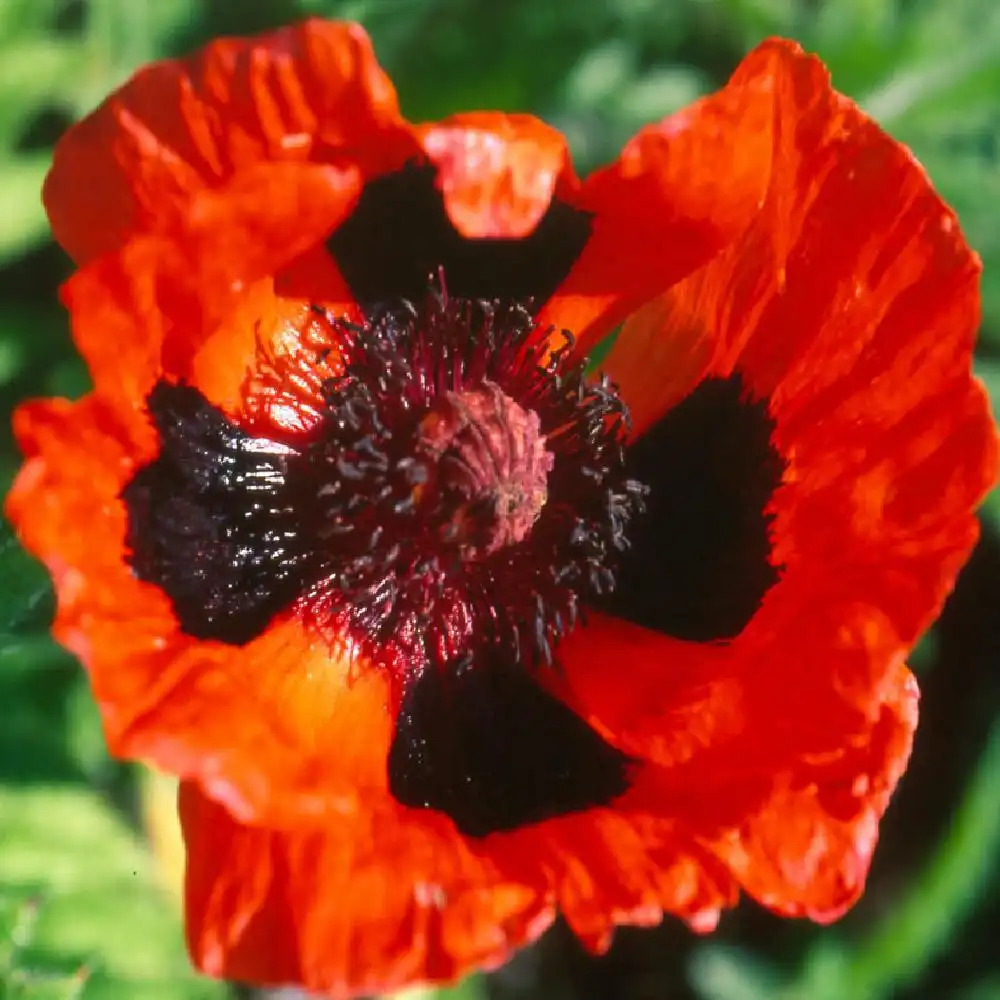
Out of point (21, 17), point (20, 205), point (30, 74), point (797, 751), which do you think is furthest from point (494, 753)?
point (21, 17)

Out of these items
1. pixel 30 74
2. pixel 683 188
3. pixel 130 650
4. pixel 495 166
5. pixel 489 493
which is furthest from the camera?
pixel 30 74

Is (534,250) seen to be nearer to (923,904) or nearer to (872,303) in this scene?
(872,303)

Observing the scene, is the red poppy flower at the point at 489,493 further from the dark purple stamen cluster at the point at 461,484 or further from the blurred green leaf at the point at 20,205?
the blurred green leaf at the point at 20,205

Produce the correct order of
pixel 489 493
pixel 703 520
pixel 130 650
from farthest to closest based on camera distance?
pixel 703 520
pixel 489 493
pixel 130 650

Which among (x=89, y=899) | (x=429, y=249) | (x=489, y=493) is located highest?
(x=429, y=249)

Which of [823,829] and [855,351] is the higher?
[855,351]

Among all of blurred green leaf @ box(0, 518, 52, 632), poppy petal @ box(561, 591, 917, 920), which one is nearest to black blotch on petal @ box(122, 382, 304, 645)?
blurred green leaf @ box(0, 518, 52, 632)

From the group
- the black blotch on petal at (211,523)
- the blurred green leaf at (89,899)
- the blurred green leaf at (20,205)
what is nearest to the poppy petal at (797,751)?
the black blotch on petal at (211,523)

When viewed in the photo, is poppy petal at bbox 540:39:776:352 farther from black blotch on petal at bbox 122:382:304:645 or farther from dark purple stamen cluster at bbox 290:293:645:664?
black blotch on petal at bbox 122:382:304:645

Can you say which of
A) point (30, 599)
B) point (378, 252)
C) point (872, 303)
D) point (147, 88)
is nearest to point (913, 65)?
point (872, 303)

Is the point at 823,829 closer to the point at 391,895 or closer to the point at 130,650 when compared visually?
the point at 391,895
